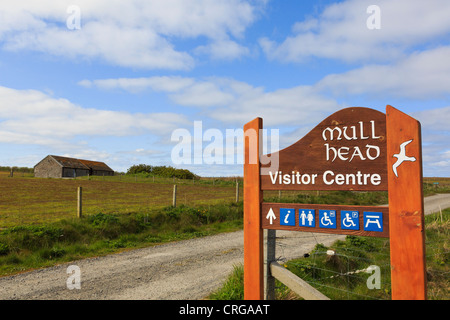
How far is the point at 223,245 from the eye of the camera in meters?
9.56

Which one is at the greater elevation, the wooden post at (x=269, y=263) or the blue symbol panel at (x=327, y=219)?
the blue symbol panel at (x=327, y=219)

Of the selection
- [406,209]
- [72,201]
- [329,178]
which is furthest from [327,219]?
[72,201]

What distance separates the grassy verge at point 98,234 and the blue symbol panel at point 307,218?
22.5 ft

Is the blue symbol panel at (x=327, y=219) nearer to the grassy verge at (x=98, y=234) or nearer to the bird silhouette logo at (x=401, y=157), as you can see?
the bird silhouette logo at (x=401, y=157)

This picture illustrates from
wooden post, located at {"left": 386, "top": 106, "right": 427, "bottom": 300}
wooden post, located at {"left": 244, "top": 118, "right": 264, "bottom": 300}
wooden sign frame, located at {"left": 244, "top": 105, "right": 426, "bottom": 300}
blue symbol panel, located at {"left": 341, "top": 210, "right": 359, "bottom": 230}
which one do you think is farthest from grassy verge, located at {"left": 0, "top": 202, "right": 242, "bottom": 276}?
wooden post, located at {"left": 386, "top": 106, "right": 427, "bottom": 300}

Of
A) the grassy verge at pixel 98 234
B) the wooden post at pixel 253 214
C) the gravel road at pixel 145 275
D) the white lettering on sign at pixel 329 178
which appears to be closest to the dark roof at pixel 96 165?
the grassy verge at pixel 98 234

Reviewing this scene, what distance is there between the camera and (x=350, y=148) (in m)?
3.10

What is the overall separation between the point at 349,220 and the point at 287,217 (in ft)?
2.06

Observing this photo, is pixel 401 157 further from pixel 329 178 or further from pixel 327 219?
pixel 327 219

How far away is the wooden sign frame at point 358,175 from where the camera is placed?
8.93 feet

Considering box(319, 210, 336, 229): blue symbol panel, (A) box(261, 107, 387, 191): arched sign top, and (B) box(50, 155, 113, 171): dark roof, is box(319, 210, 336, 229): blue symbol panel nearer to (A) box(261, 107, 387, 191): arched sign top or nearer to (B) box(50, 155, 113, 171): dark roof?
(A) box(261, 107, 387, 191): arched sign top

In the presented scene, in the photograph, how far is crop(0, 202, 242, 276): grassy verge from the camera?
7.95 meters

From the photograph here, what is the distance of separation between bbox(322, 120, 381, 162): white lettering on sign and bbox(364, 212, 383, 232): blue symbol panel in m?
0.52
